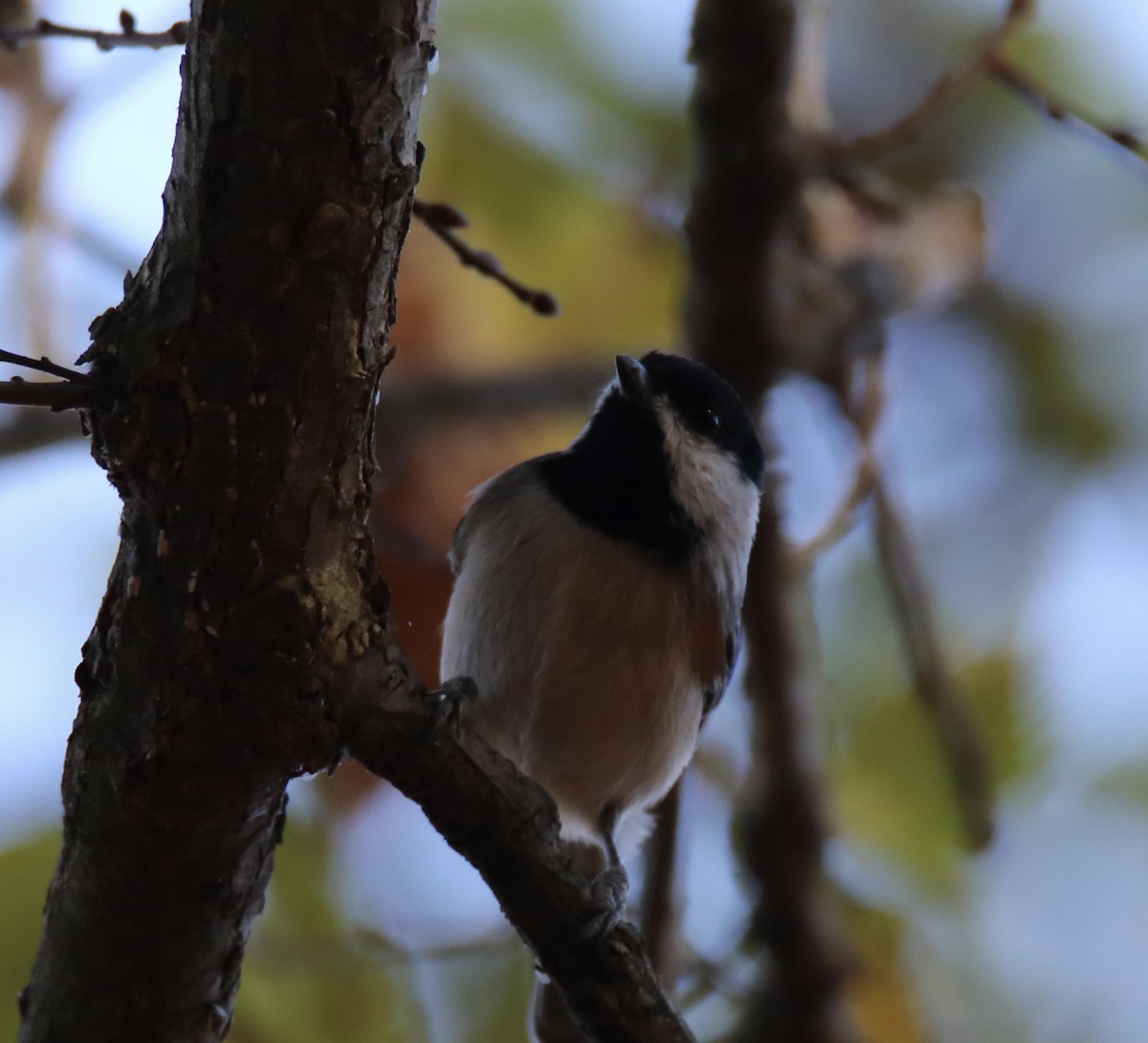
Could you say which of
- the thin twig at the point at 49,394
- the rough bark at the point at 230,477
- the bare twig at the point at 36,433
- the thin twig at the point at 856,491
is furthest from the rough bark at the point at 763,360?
the thin twig at the point at 49,394

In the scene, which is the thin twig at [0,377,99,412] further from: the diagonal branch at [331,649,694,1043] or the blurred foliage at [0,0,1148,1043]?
the blurred foliage at [0,0,1148,1043]

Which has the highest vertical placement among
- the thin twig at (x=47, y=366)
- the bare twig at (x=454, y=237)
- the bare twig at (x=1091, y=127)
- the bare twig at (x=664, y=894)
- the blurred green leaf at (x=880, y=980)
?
the bare twig at (x=1091, y=127)

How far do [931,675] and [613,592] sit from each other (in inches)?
31.5

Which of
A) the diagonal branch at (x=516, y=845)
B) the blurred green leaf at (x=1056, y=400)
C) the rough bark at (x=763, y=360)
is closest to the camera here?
the diagonal branch at (x=516, y=845)

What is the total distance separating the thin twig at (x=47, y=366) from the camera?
1.04 metres

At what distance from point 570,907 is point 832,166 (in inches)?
61.7

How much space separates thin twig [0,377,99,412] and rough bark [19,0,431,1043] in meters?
0.02

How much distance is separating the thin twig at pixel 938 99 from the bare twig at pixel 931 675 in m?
0.66

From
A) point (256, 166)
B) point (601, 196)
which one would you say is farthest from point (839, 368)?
point (256, 166)

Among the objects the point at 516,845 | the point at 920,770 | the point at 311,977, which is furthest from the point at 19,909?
the point at 920,770

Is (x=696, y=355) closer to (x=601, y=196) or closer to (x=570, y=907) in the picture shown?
(x=601, y=196)

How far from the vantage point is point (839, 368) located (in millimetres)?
2811

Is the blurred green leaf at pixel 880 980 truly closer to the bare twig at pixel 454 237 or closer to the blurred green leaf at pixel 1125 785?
the blurred green leaf at pixel 1125 785

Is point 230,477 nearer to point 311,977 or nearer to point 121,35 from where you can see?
point 121,35
